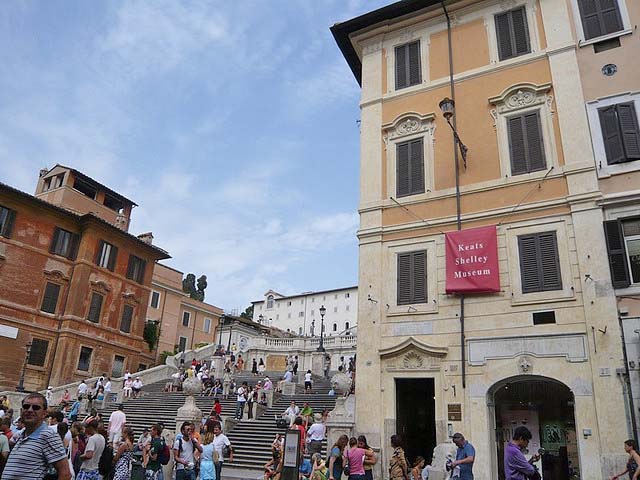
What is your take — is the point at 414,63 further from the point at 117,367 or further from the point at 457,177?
the point at 117,367

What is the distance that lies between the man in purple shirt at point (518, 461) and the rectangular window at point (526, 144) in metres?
10.4

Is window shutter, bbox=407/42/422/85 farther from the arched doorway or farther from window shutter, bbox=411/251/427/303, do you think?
the arched doorway

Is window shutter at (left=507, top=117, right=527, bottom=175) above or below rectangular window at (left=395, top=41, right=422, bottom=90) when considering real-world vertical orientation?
below

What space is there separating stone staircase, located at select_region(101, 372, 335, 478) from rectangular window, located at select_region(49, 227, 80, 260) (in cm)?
1047

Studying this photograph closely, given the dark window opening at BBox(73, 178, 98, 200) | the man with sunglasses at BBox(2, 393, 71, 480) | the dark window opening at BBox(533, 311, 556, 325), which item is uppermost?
the dark window opening at BBox(73, 178, 98, 200)

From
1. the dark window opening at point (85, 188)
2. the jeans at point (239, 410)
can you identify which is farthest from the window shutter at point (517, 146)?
the dark window opening at point (85, 188)

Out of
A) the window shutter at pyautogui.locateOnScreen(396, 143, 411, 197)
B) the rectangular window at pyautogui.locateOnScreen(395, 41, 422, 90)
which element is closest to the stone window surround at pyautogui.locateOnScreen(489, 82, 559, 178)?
the window shutter at pyautogui.locateOnScreen(396, 143, 411, 197)

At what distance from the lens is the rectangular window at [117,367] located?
119ft

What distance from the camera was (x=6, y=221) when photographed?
31484mm

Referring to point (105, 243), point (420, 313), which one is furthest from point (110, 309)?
point (420, 313)

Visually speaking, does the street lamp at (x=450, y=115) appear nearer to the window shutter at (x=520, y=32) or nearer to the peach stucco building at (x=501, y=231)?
the peach stucco building at (x=501, y=231)

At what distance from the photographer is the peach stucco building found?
44.7 ft

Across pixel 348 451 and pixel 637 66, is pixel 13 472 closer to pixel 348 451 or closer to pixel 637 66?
pixel 348 451

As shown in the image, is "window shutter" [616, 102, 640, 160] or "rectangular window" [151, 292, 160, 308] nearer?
"window shutter" [616, 102, 640, 160]
